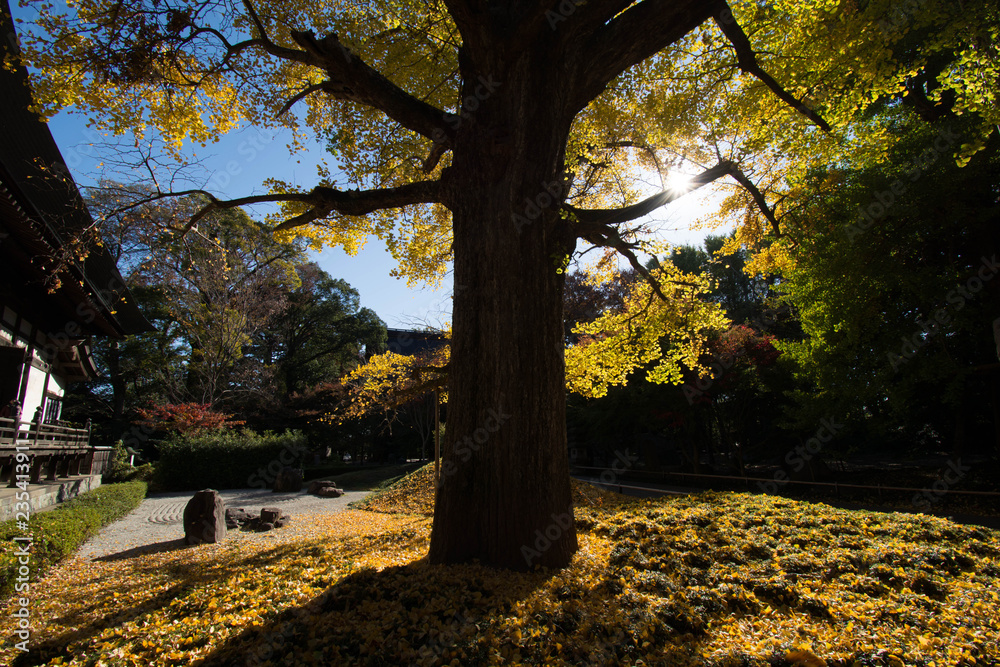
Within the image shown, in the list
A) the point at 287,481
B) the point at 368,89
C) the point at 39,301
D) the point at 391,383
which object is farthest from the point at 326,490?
the point at 368,89

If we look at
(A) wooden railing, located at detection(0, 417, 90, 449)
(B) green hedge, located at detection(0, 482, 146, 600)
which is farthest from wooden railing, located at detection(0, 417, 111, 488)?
(B) green hedge, located at detection(0, 482, 146, 600)

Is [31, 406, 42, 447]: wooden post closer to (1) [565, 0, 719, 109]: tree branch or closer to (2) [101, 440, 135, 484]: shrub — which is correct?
(2) [101, 440, 135, 484]: shrub

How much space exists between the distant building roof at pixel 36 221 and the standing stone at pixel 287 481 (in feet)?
24.4

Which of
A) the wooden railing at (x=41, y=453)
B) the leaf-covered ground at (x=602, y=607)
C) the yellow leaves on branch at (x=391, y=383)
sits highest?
the yellow leaves on branch at (x=391, y=383)

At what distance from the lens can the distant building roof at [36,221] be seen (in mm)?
6074

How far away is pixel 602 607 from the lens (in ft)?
9.76

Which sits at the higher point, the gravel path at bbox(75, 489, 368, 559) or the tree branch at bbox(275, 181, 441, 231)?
the tree branch at bbox(275, 181, 441, 231)

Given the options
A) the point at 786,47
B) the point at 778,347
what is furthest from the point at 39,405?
the point at 778,347

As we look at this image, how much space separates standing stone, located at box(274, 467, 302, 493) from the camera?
1719cm

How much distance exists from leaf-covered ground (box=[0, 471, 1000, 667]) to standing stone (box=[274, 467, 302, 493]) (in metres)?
13.0

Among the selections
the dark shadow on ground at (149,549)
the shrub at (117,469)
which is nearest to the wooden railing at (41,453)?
the shrub at (117,469)

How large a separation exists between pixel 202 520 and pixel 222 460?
1264 centimetres

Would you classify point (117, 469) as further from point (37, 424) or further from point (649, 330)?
point (649, 330)

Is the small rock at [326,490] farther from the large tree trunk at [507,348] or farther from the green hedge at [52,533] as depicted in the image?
the large tree trunk at [507,348]
